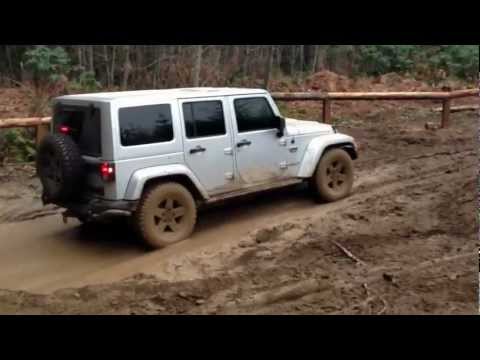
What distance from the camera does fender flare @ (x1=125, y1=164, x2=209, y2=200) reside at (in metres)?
6.52

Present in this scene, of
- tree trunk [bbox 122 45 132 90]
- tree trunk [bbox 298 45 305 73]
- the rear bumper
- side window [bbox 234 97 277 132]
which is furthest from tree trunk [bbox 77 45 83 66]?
the rear bumper

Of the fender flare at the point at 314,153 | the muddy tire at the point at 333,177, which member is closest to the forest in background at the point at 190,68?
the fender flare at the point at 314,153

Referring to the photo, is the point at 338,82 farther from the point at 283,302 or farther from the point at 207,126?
the point at 283,302

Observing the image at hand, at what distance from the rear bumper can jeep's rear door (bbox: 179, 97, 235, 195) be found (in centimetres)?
94

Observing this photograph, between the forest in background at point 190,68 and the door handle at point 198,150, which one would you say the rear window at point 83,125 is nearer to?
the door handle at point 198,150

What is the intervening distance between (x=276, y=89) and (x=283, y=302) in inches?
513

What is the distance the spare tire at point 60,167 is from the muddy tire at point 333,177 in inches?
134

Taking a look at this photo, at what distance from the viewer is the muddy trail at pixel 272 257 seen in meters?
5.39

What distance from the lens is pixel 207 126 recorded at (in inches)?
286

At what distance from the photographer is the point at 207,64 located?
16.5m

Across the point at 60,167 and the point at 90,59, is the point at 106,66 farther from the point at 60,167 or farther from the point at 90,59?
the point at 60,167

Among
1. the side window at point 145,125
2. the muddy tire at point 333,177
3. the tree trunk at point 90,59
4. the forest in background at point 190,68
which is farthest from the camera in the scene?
the tree trunk at point 90,59

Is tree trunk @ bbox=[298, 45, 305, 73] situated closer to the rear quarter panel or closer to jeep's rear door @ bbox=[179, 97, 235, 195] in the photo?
jeep's rear door @ bbox=[179, 97, 235, 195]

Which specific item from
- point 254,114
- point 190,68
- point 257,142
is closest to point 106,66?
point 190,68
